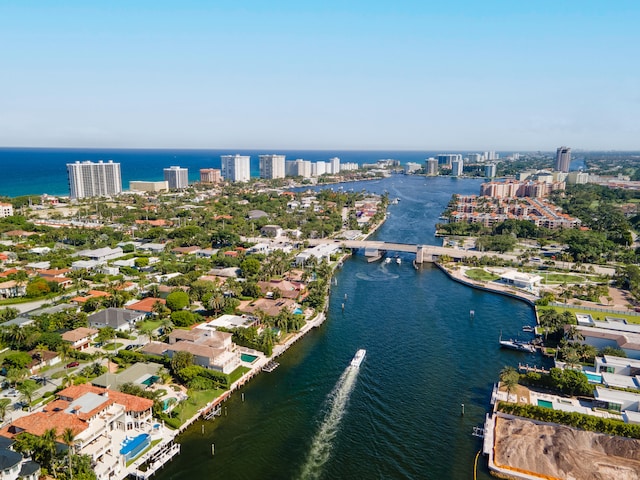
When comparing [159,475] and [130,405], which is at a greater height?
[130,405]

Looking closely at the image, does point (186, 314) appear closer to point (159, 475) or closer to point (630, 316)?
point (159, 475)

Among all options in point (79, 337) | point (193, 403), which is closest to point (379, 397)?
point (193, 403)

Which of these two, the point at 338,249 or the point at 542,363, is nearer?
the point at 542,363

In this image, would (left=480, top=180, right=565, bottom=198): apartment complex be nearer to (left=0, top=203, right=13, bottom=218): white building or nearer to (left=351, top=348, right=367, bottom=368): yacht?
(left=351, top=348, right=367, bottom=368): yacht

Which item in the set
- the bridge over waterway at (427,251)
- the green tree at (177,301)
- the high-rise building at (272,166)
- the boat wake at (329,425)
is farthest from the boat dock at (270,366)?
the high-rise building at (272,166)

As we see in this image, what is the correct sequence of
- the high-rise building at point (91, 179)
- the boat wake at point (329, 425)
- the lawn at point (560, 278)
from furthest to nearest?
the high-rise building at point (91, 179) < the lawn at point (560, 278) < the boat wake at point (329, 425)

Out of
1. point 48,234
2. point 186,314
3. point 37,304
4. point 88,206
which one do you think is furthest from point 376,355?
point 88,206

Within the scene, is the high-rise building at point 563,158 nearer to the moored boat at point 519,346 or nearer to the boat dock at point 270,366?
the moored boat at point 519,346
